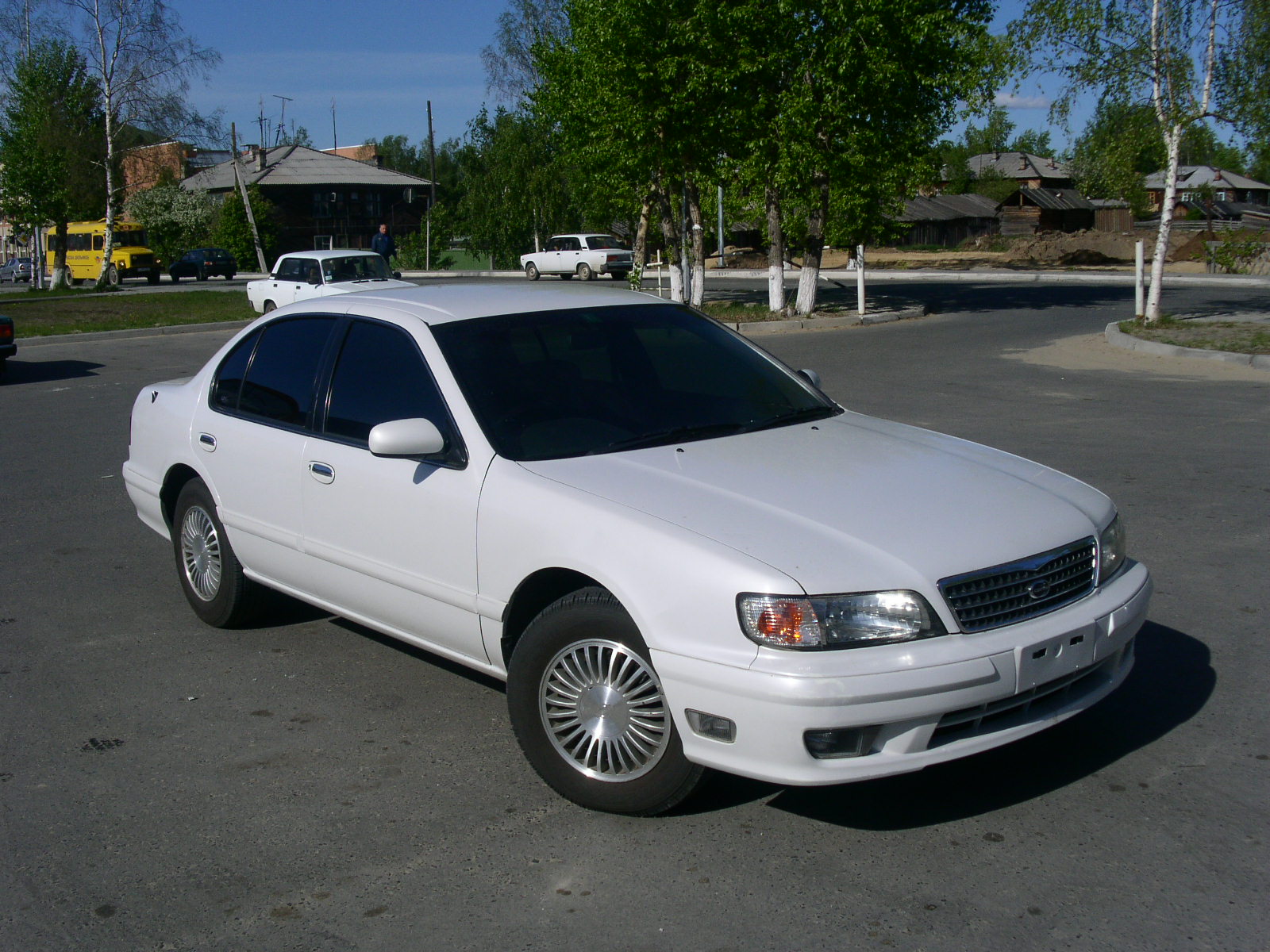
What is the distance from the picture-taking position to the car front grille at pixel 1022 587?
3.49 meters

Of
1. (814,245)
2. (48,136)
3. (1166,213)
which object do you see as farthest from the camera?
(48,136)

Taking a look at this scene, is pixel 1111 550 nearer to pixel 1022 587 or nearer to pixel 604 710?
pixel 1022 587

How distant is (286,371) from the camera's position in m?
5.32

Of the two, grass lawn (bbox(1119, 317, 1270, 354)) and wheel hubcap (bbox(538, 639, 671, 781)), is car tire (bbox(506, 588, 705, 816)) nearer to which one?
wheel hubcap (bbox(538, 639, 671, 781))

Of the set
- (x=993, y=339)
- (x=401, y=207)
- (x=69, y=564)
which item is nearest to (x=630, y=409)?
(x=69, y=564)

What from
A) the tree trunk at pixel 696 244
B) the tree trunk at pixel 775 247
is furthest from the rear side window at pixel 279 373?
the tree trunk at pixel 696 244

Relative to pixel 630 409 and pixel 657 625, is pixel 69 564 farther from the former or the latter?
pixel 657 625

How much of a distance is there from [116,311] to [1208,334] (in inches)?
945

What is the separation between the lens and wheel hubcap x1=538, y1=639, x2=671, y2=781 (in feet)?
12.2

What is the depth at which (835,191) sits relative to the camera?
75.4ft

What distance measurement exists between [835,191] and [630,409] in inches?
768

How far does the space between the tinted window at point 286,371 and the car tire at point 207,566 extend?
1.96ft

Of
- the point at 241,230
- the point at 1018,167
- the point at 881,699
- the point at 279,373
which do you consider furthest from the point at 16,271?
the point at 881,699

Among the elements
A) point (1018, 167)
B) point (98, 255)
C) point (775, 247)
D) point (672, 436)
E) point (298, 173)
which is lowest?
point (672, 436)
